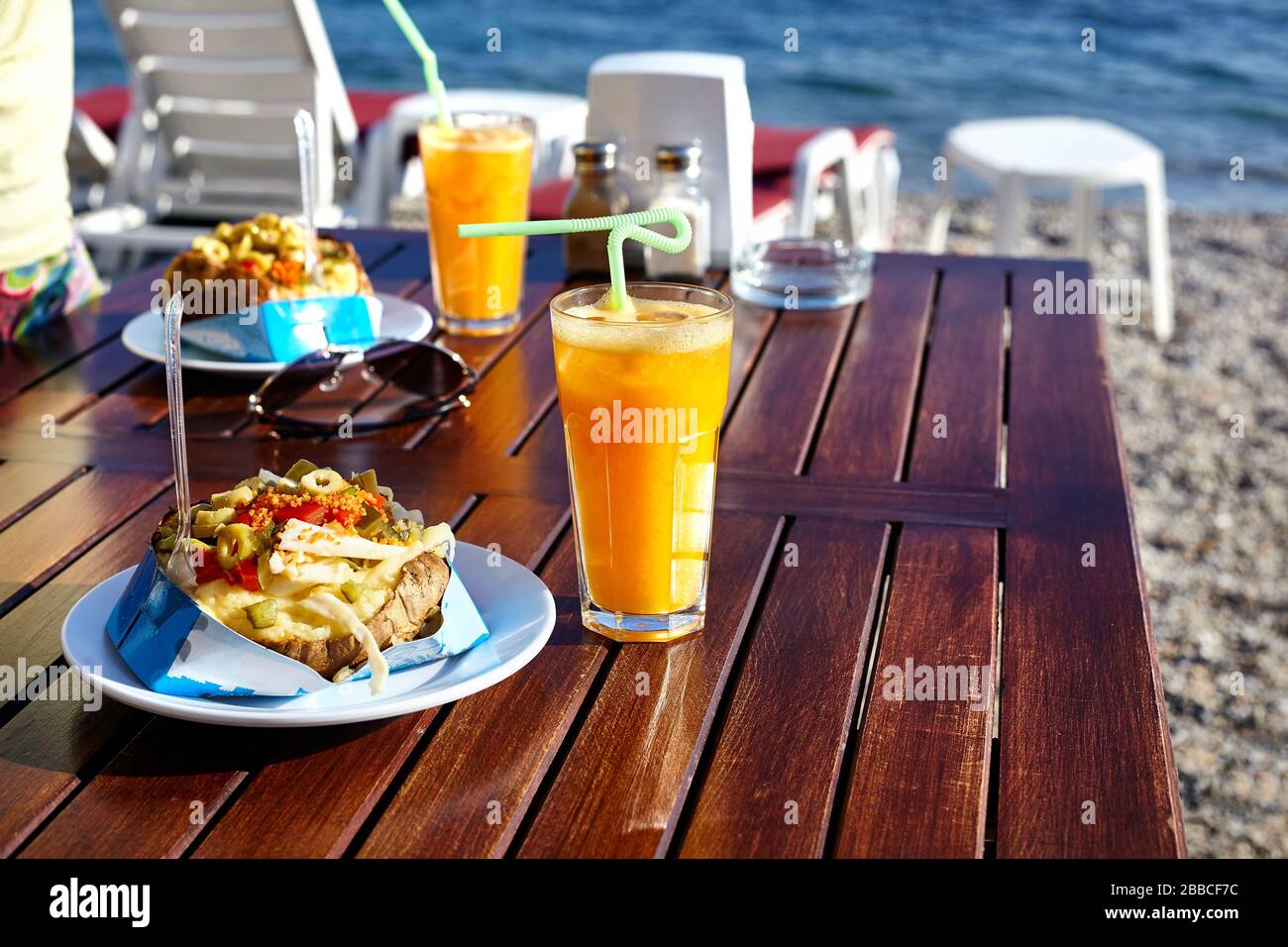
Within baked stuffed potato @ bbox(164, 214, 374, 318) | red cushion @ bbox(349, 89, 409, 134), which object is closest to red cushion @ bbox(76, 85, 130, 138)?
red cushion @ bbox(349, 89, 409, 134)

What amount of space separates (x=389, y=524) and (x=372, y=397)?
633 mm

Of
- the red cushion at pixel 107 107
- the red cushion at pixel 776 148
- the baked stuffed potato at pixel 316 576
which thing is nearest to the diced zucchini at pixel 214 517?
the baked stuffed potato at pixel 316 576

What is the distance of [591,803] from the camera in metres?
0.83

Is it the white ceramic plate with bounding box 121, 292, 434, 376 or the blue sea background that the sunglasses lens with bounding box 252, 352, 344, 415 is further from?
the blue sea background

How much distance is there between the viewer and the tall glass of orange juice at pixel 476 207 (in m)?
1.75

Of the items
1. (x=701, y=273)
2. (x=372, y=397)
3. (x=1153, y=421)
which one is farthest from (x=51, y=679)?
(x=1153, y=421)

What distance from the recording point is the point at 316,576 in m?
0.89

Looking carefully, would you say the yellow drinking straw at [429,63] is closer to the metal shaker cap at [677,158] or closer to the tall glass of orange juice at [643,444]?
the metal shaker cap at [677,158]

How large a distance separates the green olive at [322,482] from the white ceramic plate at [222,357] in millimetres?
596

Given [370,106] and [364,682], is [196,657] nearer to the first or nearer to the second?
[364,682]

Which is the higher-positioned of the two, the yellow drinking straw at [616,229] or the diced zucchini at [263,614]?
the yellow drinking straw at [616,229]

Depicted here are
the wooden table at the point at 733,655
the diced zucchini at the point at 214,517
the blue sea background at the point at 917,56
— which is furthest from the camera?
the blue sea background at the point at 917,56

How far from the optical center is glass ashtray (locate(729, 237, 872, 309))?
1.92m
